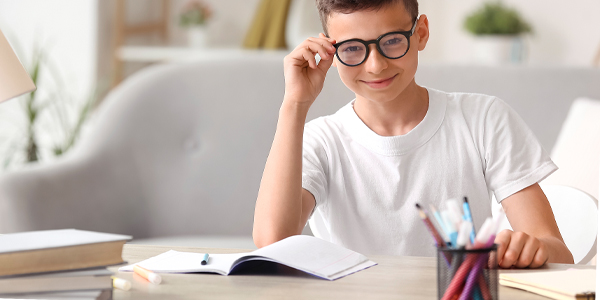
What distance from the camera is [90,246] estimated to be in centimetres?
65

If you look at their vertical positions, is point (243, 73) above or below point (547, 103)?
above

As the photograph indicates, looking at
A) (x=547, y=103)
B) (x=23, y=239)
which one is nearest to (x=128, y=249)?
(x=23, y=239)

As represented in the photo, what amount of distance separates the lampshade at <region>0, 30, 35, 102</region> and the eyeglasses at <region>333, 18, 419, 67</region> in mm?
500

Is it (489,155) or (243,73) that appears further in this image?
(243,73)

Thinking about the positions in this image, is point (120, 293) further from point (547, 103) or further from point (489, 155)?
point (547, 103)

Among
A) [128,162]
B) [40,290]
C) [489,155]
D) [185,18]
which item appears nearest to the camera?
[40,290]

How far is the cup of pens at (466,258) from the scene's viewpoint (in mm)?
528

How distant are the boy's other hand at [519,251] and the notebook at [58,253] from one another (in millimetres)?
461

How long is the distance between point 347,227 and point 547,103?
3.57 ft

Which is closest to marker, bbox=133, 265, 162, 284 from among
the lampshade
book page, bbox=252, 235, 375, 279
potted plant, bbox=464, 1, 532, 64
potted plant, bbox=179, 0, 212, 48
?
book page, bbox=252, 235, 375, 279

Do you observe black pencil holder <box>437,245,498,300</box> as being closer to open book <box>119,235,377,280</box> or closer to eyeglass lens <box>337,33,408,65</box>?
open book <box>119,235,377,280</box>

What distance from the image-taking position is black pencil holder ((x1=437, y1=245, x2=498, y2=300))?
1.73ft

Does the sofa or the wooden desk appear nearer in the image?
the wooden desk

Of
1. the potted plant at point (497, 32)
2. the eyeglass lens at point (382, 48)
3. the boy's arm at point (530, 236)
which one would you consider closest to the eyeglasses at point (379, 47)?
the eyeglass lens at point (382, 48)
